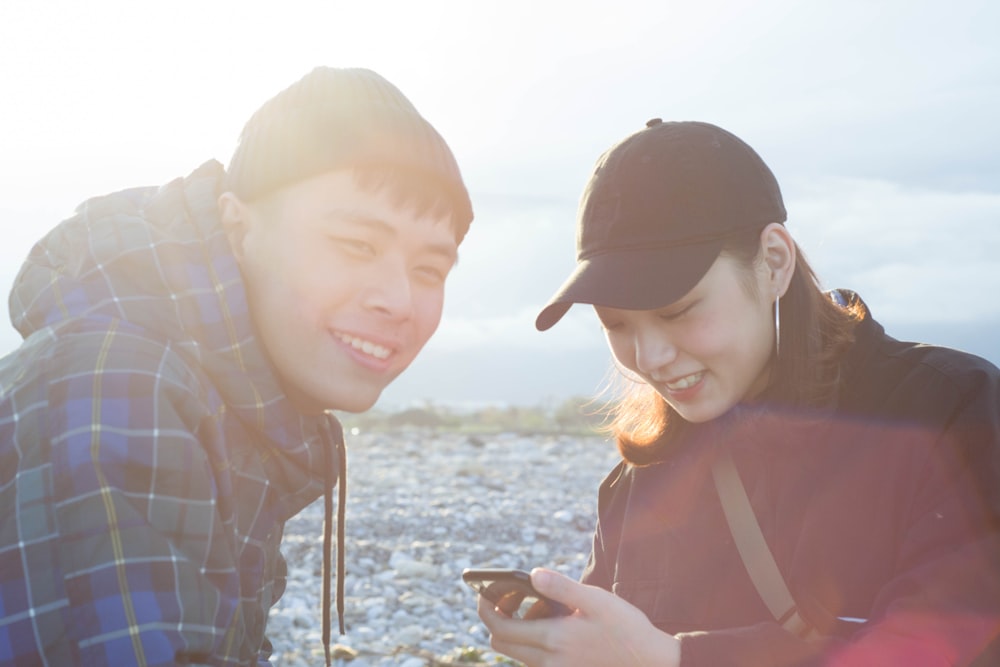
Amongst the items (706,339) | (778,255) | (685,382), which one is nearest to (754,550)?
(685,382)

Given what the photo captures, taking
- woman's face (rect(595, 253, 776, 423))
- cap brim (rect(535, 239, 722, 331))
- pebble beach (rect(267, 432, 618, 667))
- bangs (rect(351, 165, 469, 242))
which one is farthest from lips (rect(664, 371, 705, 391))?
pebble beach (rect(267, 432, 618, 667))

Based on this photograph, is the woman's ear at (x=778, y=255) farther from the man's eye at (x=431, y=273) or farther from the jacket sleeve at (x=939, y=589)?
the man's eye at (x=431, y=273)

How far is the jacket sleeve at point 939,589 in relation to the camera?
8.45 ft

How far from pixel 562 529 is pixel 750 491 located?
6345 mm

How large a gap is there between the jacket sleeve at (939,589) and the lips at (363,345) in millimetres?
1177

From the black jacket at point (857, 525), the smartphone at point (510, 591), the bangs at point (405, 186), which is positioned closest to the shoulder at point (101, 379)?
the bangs at point (405, 186)

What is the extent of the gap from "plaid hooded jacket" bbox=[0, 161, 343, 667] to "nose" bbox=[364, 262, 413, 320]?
1.13ft

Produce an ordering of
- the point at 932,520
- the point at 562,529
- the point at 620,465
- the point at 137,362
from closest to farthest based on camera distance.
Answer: the point at 137,362 < the point at 932,520 < the point at 620,465 < the point at 562,529

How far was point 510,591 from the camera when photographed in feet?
9.77

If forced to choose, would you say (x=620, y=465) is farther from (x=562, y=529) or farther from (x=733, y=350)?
(x=562, y=529)

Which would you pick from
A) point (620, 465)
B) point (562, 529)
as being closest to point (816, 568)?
point (620, 465)

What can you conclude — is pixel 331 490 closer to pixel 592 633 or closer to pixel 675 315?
pixel 592 633

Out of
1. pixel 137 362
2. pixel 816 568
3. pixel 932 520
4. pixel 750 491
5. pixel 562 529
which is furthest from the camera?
pixel 562 529

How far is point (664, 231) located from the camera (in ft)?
9.71
